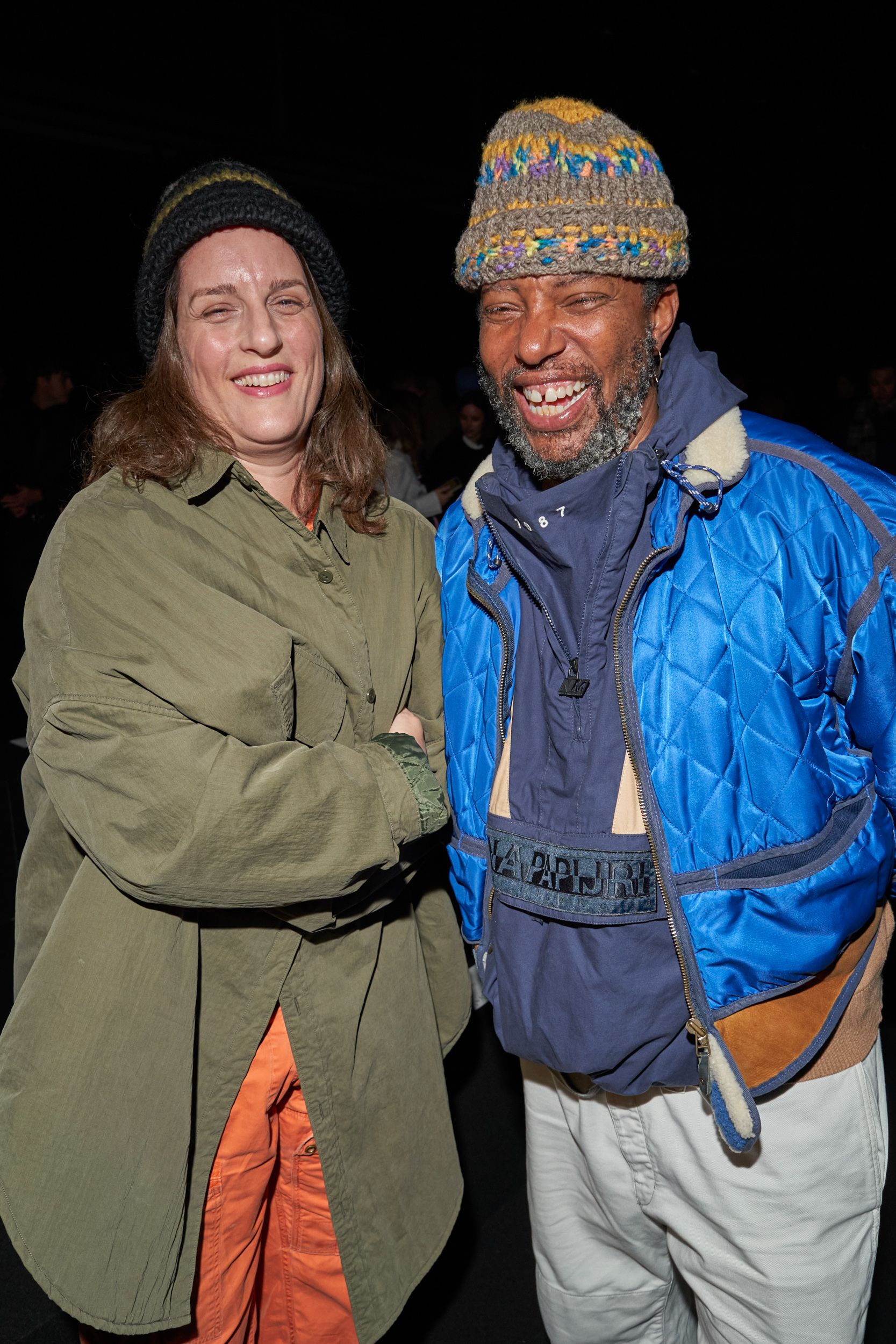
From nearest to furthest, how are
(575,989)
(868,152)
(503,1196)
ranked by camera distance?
1. (575,989)
2. (503,1196)
3. (868,152)

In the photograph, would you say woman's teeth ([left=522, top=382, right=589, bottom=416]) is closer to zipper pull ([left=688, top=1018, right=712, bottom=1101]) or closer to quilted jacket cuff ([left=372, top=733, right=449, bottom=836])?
quilted jacket cuff ([left=372, top=733, right=449, bottom=836])

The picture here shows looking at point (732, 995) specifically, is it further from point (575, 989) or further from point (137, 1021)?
point (137, 1021)

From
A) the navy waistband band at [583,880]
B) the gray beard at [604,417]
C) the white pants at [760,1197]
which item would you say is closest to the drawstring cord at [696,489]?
the gray beard at [604,417]

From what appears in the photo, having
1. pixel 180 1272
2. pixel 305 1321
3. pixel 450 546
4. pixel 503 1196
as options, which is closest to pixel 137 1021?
pixel 180 1272

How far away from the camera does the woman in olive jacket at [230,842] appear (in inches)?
51.0

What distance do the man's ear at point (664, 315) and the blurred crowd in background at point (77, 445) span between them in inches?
131

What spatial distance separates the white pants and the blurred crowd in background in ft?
12.1

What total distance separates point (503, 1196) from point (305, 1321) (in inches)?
30.6

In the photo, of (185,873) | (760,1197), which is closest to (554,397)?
→ (185,873)

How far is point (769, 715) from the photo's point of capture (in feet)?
4.34

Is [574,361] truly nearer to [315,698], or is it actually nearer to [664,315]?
[664,315]

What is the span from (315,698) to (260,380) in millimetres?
510

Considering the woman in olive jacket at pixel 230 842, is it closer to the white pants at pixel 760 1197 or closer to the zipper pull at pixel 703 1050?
the white pants at pixel 760 1197

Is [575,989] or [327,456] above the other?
[327,456]
